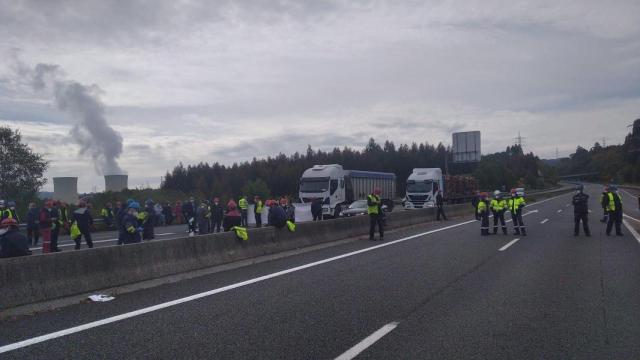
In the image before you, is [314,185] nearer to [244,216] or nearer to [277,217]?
[244,216]

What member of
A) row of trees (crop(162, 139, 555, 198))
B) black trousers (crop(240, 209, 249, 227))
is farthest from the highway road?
row of trees (crop(162, 139, 555, 198))

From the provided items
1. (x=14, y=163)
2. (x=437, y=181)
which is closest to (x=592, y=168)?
(x=437, y=181)

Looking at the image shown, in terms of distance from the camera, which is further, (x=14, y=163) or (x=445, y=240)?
(x=14, y=163)

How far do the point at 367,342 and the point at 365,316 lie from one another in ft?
4.26

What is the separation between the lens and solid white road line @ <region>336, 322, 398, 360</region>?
5977 millimetres

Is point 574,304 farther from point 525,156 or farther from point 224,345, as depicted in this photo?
point 525,156

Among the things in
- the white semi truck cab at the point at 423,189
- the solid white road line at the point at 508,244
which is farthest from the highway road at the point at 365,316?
the white semi truck cab at the point at 423,189

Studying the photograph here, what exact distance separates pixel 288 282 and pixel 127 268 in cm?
294

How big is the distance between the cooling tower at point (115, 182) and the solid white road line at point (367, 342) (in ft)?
133

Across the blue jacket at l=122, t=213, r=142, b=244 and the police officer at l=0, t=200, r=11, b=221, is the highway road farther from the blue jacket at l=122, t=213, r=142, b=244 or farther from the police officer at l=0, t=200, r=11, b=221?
the police officer at l=0, t=200, r=11, b=221

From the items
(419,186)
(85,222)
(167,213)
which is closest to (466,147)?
(419,186)

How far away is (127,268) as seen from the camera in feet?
34.4

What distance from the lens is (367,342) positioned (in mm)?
6469

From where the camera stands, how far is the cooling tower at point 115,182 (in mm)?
44156
